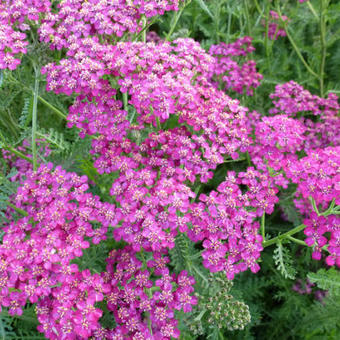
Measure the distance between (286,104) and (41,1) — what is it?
202 cm

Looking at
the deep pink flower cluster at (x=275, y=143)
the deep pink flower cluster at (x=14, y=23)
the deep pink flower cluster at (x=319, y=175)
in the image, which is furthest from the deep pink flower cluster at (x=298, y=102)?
the deep pink flower cluster at (x=14, y=23)

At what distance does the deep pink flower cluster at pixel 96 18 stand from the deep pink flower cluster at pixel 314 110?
125cm

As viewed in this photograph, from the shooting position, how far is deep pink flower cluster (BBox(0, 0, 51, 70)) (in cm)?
238

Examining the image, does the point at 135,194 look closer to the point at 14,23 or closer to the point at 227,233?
the point at 227,233

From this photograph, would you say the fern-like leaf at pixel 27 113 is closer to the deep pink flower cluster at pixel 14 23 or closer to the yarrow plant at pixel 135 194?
the yarrow plant at pixel 135 194

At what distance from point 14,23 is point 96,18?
0.64m

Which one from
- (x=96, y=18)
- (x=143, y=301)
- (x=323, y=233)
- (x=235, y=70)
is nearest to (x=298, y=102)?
(x=235, y=70)

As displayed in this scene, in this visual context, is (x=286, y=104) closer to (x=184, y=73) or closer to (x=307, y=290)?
(x=184, y=73)

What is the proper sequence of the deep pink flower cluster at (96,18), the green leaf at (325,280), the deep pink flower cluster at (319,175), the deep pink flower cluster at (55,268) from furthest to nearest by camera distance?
1. the deep pink flower cluster at (96,18)
2. the green leaf at (325,280)
3. the deep pink flower cluster at (319,175)
4. the deep pink flower cluster at (55,268)

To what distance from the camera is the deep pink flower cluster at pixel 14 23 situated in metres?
2.38

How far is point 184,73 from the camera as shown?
2516mm

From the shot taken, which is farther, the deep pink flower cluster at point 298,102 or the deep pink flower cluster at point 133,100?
the deep pink flower cluster at point 298,102

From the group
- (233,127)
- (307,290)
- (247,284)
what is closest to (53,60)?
(233,127)

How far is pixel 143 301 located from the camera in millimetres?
2039
